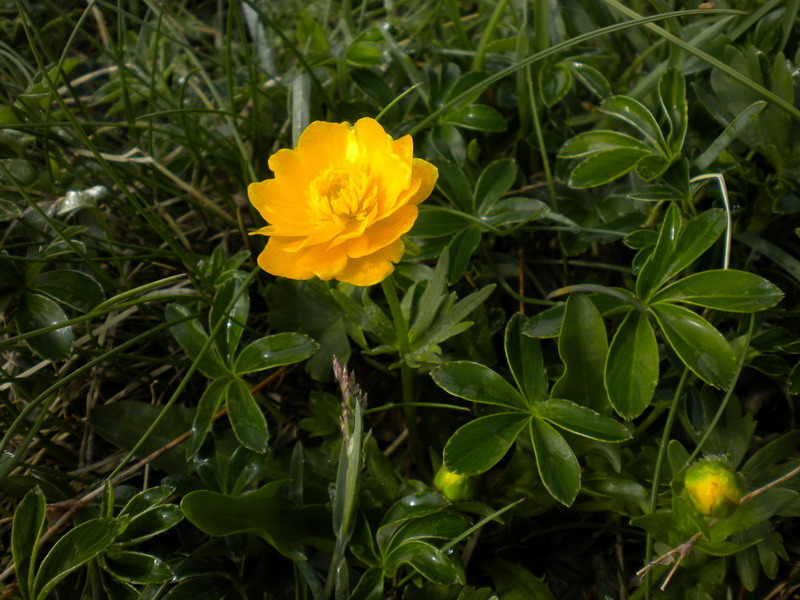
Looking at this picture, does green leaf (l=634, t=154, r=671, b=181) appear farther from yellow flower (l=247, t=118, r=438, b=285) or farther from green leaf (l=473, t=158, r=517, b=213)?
yellow flower (l=247, t=118, r=438, b=285)

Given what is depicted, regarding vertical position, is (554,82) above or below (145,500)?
above

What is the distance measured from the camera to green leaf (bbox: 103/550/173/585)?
40.8 inches

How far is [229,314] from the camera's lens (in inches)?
49.8

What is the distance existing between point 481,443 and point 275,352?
413 millimetres

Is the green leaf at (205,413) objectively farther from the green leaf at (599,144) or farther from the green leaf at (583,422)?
the green leaf at (599,144)

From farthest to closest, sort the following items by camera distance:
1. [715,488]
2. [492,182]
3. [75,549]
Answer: [492,182] < [75,549] < [715,488]

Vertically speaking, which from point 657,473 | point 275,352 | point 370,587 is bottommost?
point 370,587

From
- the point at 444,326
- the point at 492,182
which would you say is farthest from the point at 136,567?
A: the point at 492,182

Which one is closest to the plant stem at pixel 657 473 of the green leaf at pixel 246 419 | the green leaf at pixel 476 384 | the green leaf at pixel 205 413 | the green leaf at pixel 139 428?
the green leaf at pixel 476 384

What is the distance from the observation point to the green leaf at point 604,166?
1.25 m

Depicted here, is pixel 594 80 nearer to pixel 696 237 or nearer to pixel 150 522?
pixel 696 237

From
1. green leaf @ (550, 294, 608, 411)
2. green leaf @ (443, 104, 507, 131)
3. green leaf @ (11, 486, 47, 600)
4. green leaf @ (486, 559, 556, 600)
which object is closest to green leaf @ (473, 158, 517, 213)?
green leaf @ (443, 104, 507, 131)

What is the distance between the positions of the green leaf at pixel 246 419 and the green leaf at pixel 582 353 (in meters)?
0.52

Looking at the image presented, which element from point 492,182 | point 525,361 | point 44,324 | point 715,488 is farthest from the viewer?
point 492,182
